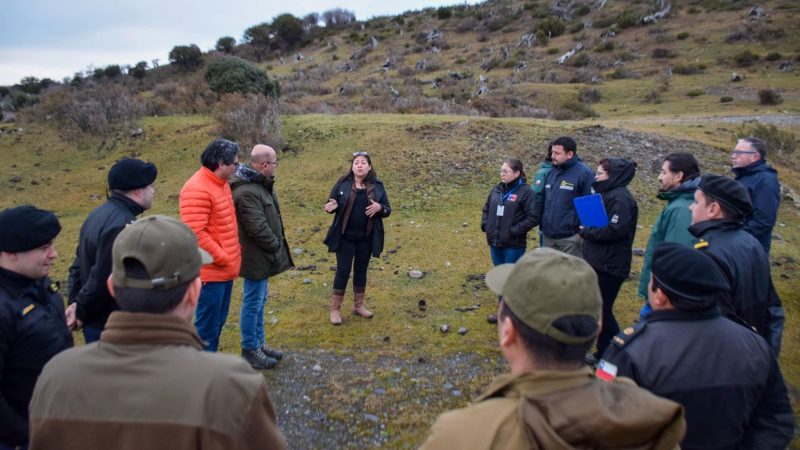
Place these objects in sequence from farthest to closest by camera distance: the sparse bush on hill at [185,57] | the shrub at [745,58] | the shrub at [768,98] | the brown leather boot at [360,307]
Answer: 1. the sparse bush on hill at [185,57]
2. the shrub at [745,58]
3. the shrub at [768,98]
4. the brown leather boot at [360,307]

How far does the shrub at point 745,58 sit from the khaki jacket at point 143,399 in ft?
120

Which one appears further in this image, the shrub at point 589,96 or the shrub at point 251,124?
the shrub at point 589,96

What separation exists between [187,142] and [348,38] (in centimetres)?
4141

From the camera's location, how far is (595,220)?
4.73 metres

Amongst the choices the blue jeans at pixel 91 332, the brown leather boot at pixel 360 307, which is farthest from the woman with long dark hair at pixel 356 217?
the blue jeans at pixel 91 332

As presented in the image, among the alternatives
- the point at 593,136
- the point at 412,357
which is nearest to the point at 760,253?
the point at 412,357

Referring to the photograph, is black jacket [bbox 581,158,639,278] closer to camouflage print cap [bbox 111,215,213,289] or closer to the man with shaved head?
the man with shaved head

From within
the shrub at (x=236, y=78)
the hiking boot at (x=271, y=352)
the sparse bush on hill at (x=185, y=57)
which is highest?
the sparse bush on hill at (x=185, y=57)

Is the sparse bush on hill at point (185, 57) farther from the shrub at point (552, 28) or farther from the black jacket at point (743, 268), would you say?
the black jacket at point (743, 268)

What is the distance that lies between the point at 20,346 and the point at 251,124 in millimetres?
12388

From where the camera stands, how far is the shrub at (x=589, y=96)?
82.0 ft

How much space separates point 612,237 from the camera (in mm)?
4520

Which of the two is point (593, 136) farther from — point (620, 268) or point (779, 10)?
point (779, 10)

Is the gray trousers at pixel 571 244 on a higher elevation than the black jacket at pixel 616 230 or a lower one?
lower
